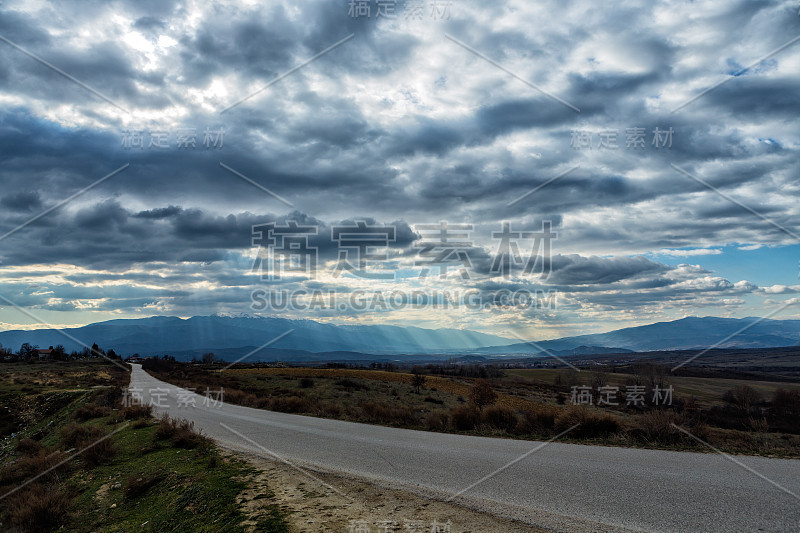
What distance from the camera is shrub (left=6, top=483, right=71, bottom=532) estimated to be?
10633mm

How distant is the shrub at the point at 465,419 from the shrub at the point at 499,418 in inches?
11.7

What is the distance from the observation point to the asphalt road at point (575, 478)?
6.19m

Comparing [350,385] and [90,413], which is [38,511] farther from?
[350,385]

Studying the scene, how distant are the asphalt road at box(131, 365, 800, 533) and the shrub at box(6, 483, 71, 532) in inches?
166

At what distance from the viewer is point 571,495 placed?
729 centimetres

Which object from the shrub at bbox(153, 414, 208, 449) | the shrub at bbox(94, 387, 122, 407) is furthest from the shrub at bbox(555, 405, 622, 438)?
the shrub at bbox(94, 387, 122, 407)

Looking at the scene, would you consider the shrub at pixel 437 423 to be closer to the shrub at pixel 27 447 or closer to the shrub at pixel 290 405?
the shrub at pixel 290 405

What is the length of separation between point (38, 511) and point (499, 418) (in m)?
13.5

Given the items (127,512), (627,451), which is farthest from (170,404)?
(627,451)

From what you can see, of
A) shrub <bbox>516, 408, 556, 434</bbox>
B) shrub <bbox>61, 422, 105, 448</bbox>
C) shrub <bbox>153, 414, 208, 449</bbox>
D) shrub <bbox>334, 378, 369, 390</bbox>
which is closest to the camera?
shrub <bbox>153, 414, 208, 449</bbox>

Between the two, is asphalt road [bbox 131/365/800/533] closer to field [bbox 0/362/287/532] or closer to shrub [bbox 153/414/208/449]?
shrub [bbox 153/414/208/449]

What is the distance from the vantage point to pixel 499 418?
54.4 ft

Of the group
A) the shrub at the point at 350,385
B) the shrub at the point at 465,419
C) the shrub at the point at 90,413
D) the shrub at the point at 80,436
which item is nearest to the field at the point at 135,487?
Answer: the shrub at the point at 80,436

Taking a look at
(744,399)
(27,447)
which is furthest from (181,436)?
(744,399)
